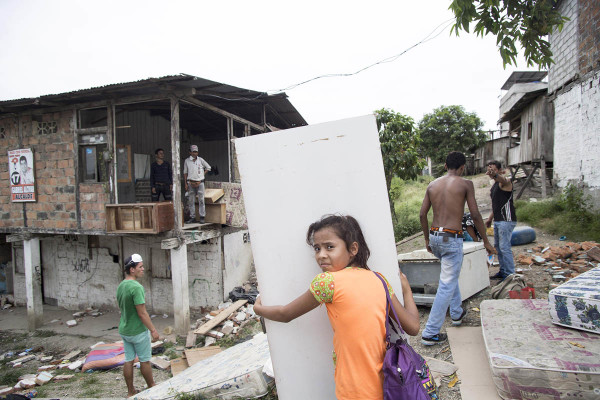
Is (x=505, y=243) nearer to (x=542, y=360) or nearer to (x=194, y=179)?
(x=542, y=360)

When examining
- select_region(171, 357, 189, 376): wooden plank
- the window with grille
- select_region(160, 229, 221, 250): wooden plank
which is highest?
the window with grille

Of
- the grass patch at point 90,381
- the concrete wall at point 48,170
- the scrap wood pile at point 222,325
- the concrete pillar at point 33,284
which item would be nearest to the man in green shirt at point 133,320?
the scrap wood pile at point 222,325

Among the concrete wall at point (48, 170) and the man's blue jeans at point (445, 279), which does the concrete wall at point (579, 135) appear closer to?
the man's blue jeans at point (445, 279)

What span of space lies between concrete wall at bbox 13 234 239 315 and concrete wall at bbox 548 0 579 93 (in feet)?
32.9

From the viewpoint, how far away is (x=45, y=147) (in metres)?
8.70

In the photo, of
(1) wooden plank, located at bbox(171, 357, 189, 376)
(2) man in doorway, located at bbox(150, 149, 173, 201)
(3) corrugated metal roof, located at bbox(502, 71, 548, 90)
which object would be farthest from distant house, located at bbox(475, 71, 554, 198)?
(1) wooden plank, located at bbox(171, 357, 189, 376)

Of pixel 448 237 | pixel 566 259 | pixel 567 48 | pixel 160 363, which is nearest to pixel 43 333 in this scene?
pixel 160 363

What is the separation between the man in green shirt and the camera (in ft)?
13.5

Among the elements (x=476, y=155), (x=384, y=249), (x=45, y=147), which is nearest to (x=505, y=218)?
(x=384, y=249)

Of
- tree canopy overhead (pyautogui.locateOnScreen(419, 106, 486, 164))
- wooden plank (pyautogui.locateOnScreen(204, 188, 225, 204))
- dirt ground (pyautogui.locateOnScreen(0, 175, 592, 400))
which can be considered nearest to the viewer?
dirt ground (pyautogui.locateOnScreen(0, 175, 592, 400))

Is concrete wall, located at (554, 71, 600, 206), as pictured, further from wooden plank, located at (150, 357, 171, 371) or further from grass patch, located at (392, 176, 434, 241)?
wooden plank, located at (150, 357, 171, 371)

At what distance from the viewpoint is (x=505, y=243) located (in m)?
4.65

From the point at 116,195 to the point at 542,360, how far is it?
7.98 metres

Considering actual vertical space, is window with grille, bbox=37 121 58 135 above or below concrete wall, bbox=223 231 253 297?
above
